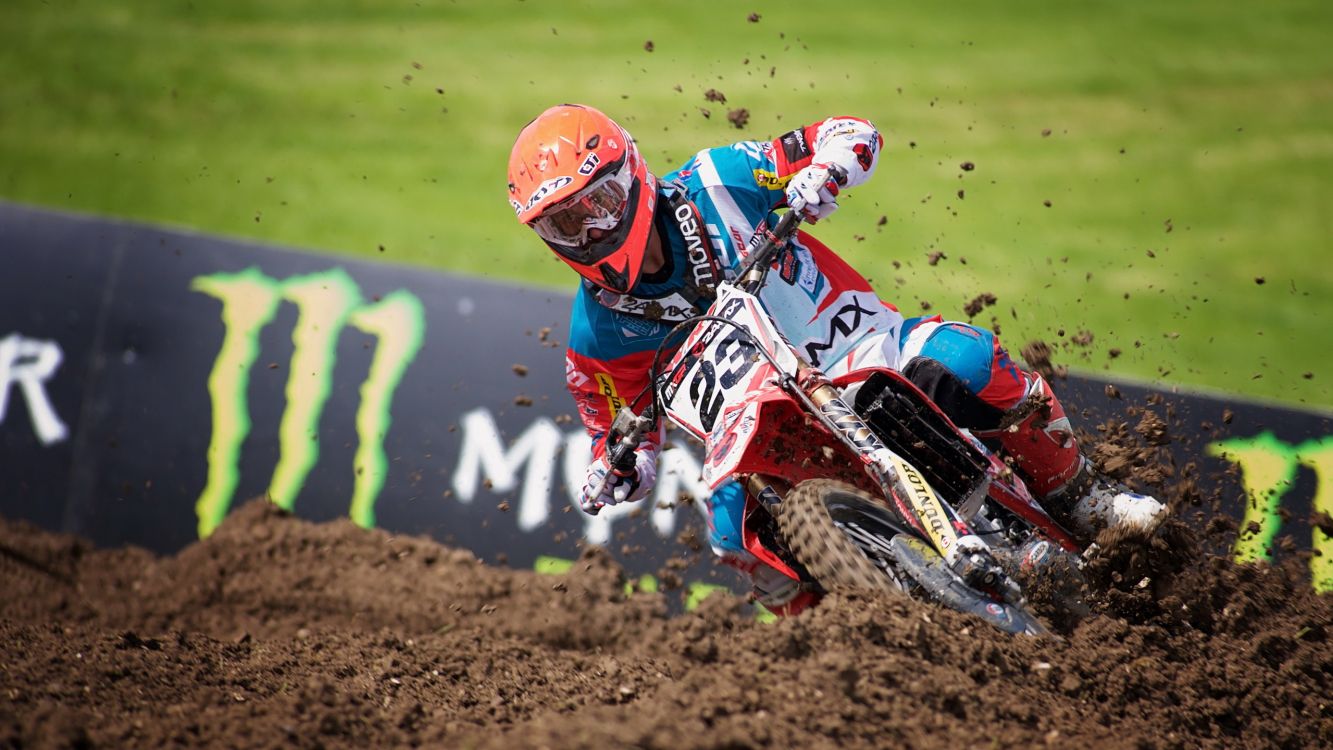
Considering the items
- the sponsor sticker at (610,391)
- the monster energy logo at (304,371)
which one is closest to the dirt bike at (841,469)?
the sponsor sticker at (610,391)

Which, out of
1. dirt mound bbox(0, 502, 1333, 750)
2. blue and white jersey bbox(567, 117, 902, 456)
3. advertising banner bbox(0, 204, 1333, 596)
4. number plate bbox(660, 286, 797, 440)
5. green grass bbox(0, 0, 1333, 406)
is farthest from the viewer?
green grass bbox(0, 0, 1333, 406)

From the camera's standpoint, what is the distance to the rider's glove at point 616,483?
529 cm

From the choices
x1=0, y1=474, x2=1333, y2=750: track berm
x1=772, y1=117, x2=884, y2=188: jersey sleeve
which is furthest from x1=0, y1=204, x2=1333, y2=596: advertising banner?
x1=772, y1=117, x2=884, y2=188: jersey sleeve

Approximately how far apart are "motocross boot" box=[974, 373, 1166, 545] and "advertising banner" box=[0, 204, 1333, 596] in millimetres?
2400

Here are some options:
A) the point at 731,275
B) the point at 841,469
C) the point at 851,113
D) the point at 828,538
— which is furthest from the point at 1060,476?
the point at 851,113

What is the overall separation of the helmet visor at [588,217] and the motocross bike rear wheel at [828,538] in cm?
145

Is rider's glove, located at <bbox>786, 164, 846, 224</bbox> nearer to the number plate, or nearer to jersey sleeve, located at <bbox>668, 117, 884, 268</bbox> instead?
jersey sleeve, located at <bbox>668, 117, 884, 268</bbox>

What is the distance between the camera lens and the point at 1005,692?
164 inches

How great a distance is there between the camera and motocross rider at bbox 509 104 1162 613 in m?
4.92

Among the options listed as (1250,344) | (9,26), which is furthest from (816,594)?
(9,26)

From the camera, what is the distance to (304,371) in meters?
7.91

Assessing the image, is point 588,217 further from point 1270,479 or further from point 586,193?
point 1270,479

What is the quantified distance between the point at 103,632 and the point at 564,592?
8.56 ft

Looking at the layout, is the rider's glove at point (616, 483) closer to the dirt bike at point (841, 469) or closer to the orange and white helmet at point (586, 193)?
the dirt bike at point (841, 469)
